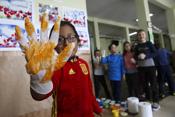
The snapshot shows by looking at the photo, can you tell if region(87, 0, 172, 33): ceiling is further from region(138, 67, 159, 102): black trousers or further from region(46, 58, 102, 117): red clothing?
region(46, 58, 102, 117): red clothing

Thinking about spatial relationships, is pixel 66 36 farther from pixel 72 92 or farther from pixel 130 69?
pixel 130 69

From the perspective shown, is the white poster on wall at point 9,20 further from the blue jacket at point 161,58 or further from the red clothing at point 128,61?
the blue jacket at point 161,58

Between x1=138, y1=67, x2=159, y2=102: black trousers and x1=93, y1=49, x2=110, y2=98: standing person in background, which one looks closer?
x1=138, y1=67, x2=159, y2=102: black trousers

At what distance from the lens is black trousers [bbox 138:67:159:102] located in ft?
8.50

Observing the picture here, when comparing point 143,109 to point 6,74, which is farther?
point 143,109

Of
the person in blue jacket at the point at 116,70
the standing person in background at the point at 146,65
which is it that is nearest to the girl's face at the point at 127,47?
the person in blue jacket at the point at 116,70

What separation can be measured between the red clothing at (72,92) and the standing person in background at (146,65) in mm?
1822

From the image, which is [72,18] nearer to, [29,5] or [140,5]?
[29,5]

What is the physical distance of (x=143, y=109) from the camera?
184cm

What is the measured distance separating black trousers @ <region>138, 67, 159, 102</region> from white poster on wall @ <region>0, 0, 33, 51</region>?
171 centimetres

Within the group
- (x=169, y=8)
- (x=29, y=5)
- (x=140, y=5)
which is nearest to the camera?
(x=29, y=5)

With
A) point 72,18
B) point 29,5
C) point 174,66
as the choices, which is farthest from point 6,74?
point 174,66

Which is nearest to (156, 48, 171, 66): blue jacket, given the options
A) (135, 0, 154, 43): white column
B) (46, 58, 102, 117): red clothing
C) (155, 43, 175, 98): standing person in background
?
(155, 43, 175, 98): standing person in background

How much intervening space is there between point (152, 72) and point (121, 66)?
1.85 ft
